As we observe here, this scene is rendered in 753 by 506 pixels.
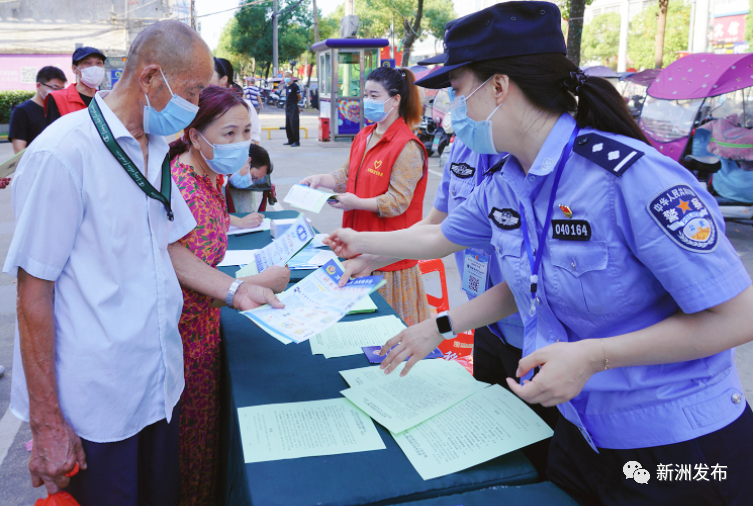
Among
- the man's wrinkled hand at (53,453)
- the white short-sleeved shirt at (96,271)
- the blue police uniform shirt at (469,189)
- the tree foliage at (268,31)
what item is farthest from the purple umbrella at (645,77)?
the tree foliage at (268,31)

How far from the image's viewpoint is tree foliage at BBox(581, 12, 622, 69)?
5325 centimetres

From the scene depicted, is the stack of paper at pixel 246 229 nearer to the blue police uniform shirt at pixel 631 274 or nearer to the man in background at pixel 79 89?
the man in background at pixel 79 89

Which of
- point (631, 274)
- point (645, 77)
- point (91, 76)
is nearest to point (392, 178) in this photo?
point (631, 274)

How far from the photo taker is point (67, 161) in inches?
52.4

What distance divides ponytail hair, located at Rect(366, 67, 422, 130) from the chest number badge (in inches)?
87.8

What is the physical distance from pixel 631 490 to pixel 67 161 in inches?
58.2

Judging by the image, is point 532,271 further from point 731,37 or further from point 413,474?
point 731,37

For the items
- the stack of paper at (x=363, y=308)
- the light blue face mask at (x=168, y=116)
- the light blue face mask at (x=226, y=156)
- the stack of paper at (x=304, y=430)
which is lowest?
the stack of paper at (x=304, y=430)

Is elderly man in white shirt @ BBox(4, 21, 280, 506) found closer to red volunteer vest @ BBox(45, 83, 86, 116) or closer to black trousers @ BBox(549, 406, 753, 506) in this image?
black trousers @ BBox(549, 406, 753, 506)

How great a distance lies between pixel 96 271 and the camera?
1.39 meters

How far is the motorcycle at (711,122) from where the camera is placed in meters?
7.03

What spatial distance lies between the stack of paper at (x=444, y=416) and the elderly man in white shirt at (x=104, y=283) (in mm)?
585

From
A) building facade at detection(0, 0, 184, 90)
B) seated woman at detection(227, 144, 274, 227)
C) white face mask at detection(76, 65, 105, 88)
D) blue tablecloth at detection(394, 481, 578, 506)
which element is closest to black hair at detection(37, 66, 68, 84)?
white face mask at detection(76, 65, 105, 88)

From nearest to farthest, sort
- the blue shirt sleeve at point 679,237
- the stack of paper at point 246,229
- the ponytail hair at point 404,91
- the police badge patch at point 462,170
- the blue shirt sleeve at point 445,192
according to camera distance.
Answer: the blue shirt sleeve at point 679,237
the police badge patch at point 462,170
the blue shirt sleeve at point 445,192
the ponytail hair at point 404,91
the stack of paper at point 246,229
